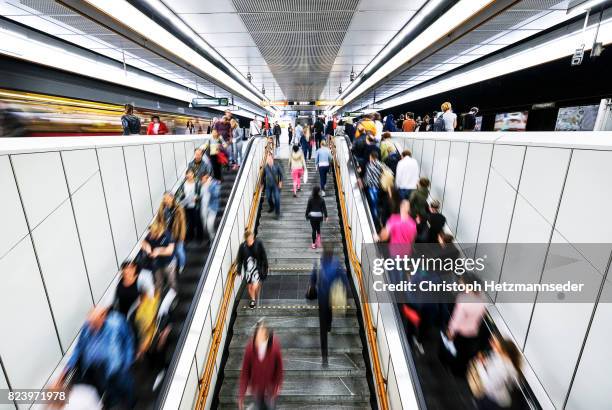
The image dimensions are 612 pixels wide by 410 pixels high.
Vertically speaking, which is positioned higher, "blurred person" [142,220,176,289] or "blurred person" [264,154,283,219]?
"blurred person" [264,154,283,219]

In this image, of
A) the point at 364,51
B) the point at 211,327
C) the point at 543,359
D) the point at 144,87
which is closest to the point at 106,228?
the point at 211,327

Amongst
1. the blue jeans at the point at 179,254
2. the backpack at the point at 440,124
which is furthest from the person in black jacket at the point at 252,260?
the backpack at the point at 440,124

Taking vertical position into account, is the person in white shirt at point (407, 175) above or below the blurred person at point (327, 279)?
above

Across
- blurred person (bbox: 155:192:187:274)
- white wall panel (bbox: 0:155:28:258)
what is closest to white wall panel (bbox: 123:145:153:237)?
blurred person (bbox: 155:192:187:274)

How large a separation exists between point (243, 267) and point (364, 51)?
6.84 meters

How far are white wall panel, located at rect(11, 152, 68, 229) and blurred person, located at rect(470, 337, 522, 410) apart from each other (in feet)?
15.0

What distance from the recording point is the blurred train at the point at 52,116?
5454 millimetres

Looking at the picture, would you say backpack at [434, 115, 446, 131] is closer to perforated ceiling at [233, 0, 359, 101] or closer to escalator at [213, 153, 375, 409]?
perforated ceiling at [233, 0, 359, 101]

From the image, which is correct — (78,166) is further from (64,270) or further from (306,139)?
(306,139)

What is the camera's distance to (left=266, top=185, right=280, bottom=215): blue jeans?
659cm

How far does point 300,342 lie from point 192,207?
2.96 m

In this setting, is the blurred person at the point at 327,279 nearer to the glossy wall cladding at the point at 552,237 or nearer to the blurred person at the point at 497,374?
the blurred person at the point at 497,374

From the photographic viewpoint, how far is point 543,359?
9.12 ft

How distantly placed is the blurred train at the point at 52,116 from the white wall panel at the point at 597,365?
795cm
